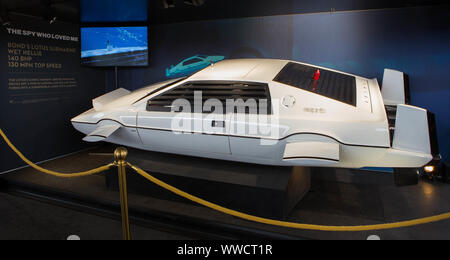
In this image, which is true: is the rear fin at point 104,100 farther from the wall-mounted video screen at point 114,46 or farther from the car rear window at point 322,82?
the car rear window at point 322,82

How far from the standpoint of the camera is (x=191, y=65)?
5363 mm

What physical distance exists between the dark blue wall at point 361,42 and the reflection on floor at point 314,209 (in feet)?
4.06

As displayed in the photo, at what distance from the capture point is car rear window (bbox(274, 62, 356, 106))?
309 centimetres

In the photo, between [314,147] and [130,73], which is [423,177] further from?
[130,73]

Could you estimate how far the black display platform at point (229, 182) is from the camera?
3053 mm

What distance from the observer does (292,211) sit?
3270 mm

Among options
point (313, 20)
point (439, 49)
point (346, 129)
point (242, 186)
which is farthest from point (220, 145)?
point (439, 49)

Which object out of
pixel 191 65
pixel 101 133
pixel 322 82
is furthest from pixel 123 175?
pixel 191 65

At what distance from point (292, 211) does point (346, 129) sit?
3.37ft

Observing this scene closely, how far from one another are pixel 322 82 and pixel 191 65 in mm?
2641

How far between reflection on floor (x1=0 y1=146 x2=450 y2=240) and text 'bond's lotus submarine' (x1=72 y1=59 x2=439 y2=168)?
59 centimetres

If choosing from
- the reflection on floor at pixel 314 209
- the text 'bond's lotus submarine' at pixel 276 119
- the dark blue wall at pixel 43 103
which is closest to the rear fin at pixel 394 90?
the text 'bond's lotus submarine' at pixel 276 119

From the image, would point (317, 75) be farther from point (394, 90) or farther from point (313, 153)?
point (313, 153)

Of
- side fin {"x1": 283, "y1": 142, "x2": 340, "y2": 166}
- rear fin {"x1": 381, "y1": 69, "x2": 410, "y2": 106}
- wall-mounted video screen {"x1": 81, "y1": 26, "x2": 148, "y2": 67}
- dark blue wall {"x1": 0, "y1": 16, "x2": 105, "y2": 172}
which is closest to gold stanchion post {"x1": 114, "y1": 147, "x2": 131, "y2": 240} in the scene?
side fin {"x1": 283, "y1": 142, "x2": 340, "y2": 166}
